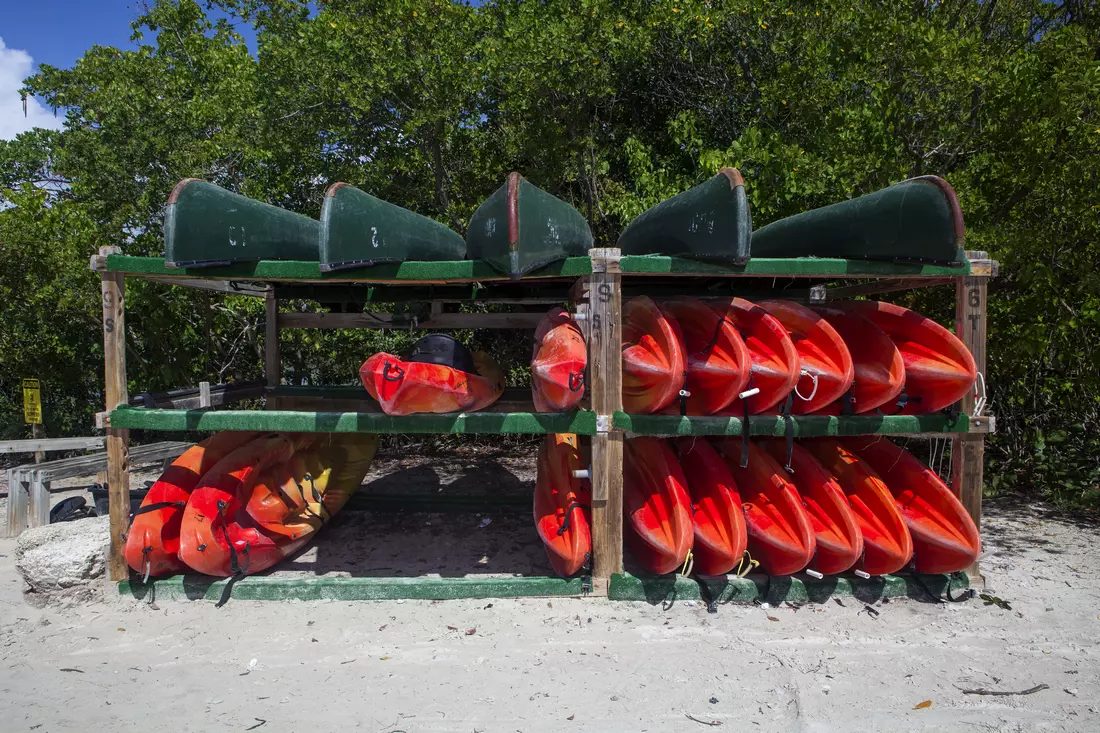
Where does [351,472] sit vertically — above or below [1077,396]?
below

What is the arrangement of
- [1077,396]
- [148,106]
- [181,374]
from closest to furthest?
[1077,396] < [148,106] < [181,374]

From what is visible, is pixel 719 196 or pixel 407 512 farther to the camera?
pixel 407 512

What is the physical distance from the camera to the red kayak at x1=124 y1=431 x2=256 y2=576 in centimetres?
409

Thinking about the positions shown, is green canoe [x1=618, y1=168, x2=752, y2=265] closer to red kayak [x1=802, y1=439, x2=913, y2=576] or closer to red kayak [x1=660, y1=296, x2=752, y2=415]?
red kayak [x1=660, y1=296, x2=752, y2=415]

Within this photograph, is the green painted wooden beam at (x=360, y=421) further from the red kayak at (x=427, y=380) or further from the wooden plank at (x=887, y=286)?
the wooden plank at (x=887, y=286)

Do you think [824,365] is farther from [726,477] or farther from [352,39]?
[352,39]

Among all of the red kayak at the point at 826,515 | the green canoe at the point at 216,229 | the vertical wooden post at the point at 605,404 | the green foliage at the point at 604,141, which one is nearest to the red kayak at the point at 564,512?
the vertical wooden post at the point at 605,404

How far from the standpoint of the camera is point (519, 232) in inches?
148

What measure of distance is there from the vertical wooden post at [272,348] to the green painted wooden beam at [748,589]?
3901 mm

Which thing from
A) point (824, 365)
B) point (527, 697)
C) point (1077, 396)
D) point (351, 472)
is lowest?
point (527, 697)

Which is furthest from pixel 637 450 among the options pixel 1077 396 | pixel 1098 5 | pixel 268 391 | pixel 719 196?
pixel 1098 5

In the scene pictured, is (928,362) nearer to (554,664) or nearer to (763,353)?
(763,353)

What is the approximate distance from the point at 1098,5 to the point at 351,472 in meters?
8.50

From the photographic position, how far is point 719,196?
3.79 metres
